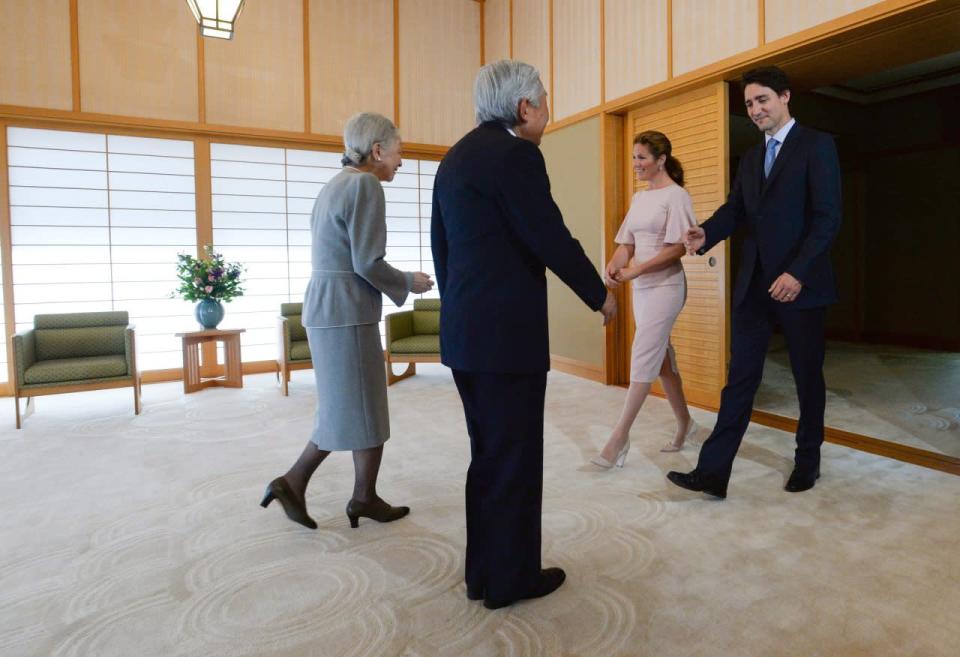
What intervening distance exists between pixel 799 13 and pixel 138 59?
4.72 meters

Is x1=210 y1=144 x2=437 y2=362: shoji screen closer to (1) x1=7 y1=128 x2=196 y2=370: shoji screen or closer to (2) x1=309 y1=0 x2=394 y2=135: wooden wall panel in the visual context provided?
(1) x1=7 y1=128 x2=196 y2=370: shoji screen

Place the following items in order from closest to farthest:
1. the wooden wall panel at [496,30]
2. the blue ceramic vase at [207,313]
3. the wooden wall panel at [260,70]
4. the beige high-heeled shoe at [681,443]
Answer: the beige high-heeled shoe at [681,443] → the blue ceramic vase at [207,313] → the wooden wall panel at [260,70] → the wooden wall panel at [496,30]

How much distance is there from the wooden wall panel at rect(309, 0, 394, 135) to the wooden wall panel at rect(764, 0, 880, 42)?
11.4 feet

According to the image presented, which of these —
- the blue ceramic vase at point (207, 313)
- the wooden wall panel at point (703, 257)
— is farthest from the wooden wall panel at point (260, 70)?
the wooden wall panel at point (703, 257)

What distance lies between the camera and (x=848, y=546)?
1.99 m

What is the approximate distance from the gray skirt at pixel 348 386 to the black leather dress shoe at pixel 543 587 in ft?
2.39

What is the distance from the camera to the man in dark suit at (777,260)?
2.27 meters

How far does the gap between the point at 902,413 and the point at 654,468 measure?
1.96 metres

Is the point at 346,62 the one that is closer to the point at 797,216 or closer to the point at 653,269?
the point at 653,269

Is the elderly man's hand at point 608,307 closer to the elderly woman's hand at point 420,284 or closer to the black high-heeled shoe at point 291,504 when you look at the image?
the elderly woman's hand at point 420,284

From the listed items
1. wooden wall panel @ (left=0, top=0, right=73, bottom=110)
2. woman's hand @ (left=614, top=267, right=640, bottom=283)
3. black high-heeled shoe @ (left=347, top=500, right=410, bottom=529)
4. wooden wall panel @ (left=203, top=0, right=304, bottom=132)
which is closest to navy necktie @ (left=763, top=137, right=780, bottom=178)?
woman's hand @ (left=614, top=267, right=640, bottom=283)

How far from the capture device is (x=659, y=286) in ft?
9.07

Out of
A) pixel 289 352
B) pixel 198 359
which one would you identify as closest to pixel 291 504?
pixel 289 352

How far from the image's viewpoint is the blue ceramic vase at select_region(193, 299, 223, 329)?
4.84 meters
